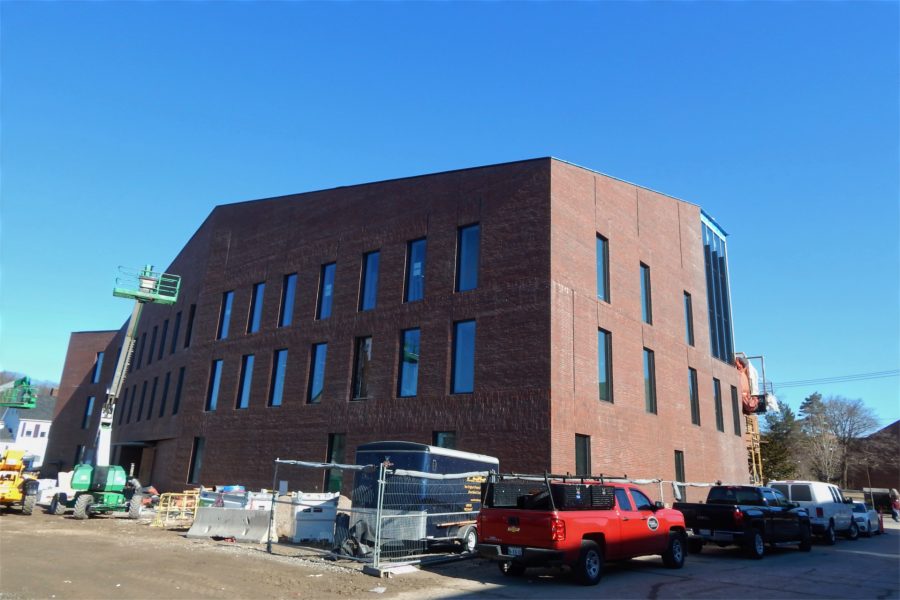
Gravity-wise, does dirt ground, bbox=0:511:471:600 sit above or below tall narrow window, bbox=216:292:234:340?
below

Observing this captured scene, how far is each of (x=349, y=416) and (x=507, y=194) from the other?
34.6ft

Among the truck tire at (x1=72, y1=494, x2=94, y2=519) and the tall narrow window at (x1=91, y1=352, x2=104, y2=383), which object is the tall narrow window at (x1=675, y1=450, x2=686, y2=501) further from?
the tall narrow window at (x1=91, y1=352, x2=104, y2=383)

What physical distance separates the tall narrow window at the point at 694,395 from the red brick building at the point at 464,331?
0.25ft

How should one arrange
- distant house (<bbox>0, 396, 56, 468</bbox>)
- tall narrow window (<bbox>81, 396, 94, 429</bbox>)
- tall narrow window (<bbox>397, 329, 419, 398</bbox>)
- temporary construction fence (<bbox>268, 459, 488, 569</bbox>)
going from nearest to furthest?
temporary construction fence (<bbox>268, 459, 488, 569</bbox>), tall narrow window (<bbox>397, 329, 419, 398</bbox>), tall narrow window (<bbox>81, 396, 94, 429</bbox>), distant house (<bbox>0, 396, 56, 468</bbox>)

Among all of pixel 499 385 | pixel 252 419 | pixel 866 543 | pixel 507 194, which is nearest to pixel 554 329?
pixel 499 385

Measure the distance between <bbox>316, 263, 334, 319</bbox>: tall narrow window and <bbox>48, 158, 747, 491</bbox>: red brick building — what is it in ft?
0.24

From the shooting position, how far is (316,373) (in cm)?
2655

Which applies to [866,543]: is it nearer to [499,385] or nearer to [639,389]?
[639,389]

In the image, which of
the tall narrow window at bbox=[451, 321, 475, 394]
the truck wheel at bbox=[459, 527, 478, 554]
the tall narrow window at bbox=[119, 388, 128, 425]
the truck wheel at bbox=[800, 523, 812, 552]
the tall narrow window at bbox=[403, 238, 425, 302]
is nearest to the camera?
the truck wheel at bbox=[459, 527, 478, 554]

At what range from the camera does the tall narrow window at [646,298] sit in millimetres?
25688

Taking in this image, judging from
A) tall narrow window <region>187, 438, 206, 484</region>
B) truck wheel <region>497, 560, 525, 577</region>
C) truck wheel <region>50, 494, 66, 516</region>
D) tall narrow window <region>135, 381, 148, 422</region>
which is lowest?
truck wheel <region>50, 494, 66, 516</region>

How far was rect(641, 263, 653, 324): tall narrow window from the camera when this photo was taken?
84.3 ft

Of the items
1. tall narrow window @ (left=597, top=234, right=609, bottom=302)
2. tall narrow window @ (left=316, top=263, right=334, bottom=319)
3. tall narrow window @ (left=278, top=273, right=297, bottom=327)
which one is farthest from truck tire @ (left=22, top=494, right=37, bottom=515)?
tall narrow window @ (left=597, top=234, right=609, bottom=302)

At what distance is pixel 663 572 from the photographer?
1261 centimetres
